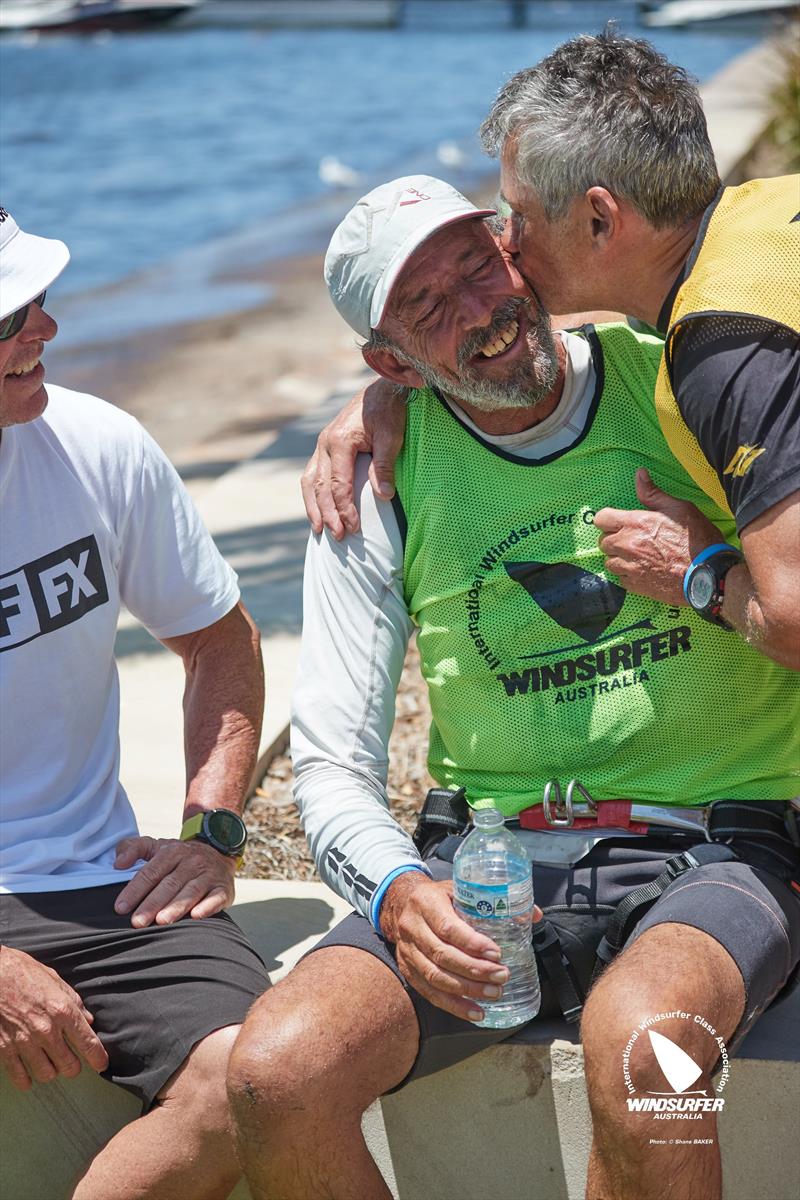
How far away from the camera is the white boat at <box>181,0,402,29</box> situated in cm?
6775

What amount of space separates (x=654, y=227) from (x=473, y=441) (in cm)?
62

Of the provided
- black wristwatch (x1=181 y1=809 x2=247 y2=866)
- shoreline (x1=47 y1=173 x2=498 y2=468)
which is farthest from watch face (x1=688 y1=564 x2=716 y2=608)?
shoreline (x1=47 y1=173 x2=498 y2=468)

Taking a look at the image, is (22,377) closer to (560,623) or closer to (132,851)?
(132,851)

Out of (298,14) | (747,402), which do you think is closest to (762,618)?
(747,402)

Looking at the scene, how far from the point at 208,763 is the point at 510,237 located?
1.40m

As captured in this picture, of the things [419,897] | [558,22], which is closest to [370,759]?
[419,897]

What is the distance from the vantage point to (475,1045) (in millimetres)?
3043

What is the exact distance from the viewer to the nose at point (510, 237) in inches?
129

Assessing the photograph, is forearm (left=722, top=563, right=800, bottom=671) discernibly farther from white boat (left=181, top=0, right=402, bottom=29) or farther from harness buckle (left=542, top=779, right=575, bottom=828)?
white boat (left=181, top=0, right=402, bottom=29)

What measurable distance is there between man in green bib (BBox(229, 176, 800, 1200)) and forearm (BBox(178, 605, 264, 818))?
317 millimetres

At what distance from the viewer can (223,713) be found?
368 cm

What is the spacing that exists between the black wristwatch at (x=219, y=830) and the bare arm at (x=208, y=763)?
0.06ft

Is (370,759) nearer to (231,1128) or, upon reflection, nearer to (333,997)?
(333,997)

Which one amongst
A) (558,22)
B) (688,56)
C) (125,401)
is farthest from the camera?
(558,22)
